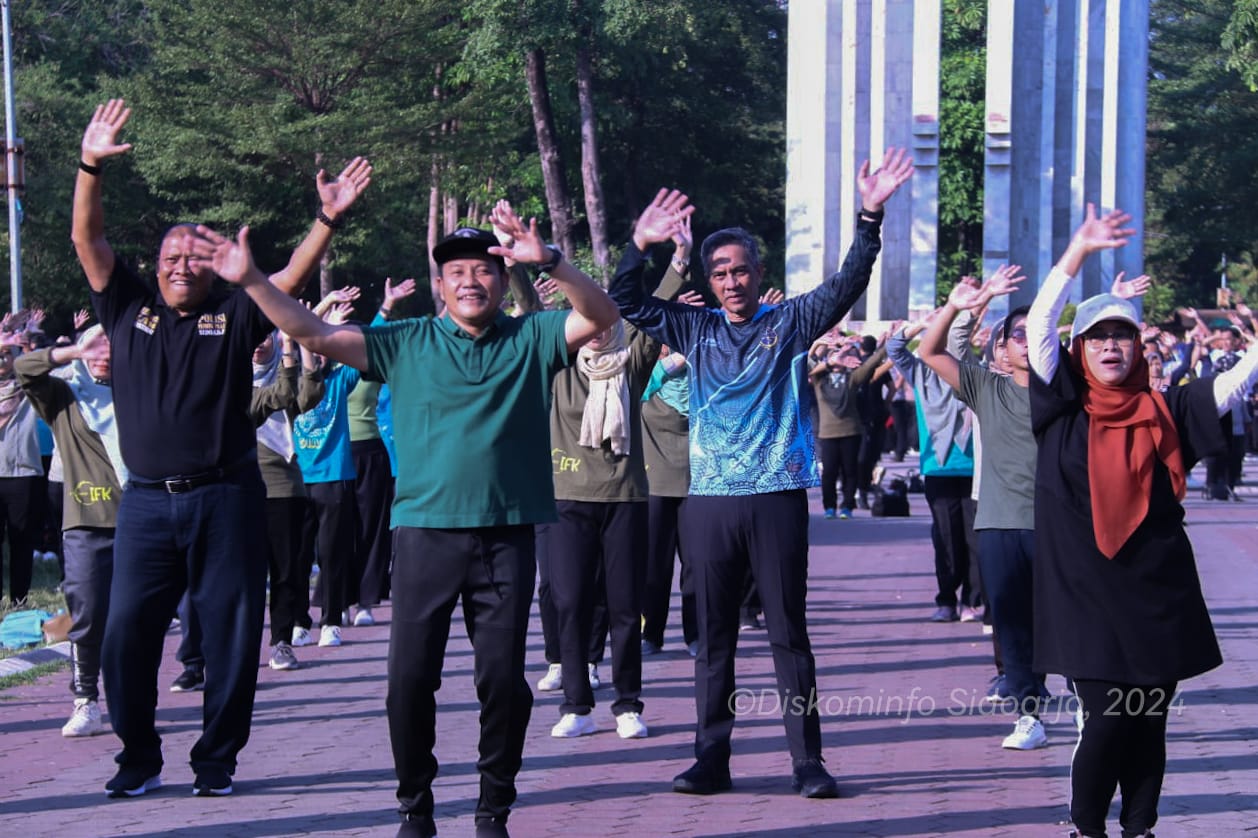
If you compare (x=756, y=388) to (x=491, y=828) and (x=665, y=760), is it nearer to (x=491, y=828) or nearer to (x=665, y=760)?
(x=665, y=760)

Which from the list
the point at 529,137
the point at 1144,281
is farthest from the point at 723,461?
the point at 529,137

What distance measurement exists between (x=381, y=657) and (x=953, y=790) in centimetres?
488

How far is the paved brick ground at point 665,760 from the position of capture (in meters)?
6.78

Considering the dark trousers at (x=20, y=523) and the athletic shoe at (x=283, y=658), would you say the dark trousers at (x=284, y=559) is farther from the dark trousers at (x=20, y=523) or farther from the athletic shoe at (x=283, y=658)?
the dark trousers at (x=20, y=523)

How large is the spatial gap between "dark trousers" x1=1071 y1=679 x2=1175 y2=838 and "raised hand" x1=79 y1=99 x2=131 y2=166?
4.03 metres

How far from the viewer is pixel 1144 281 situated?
669 cm

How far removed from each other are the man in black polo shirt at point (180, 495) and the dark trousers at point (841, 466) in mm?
14480

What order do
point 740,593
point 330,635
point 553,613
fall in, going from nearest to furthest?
1. point 740,593
2. point 553,613
3. point 330,635

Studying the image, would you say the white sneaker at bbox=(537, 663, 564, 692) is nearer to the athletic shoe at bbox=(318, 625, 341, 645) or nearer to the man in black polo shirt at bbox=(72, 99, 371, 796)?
the athletic shoe at bbox=(318, 625, 341, 645)

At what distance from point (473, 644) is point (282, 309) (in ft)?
4.26

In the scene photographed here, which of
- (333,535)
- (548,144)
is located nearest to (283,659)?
(333,535)

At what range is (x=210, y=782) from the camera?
713 cm

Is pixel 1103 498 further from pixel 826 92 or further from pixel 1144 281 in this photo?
pixel 826 92

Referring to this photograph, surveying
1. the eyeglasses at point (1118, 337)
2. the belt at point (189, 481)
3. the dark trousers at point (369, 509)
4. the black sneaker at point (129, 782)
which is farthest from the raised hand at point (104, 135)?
→ the dark trousers at point (369, 509)
